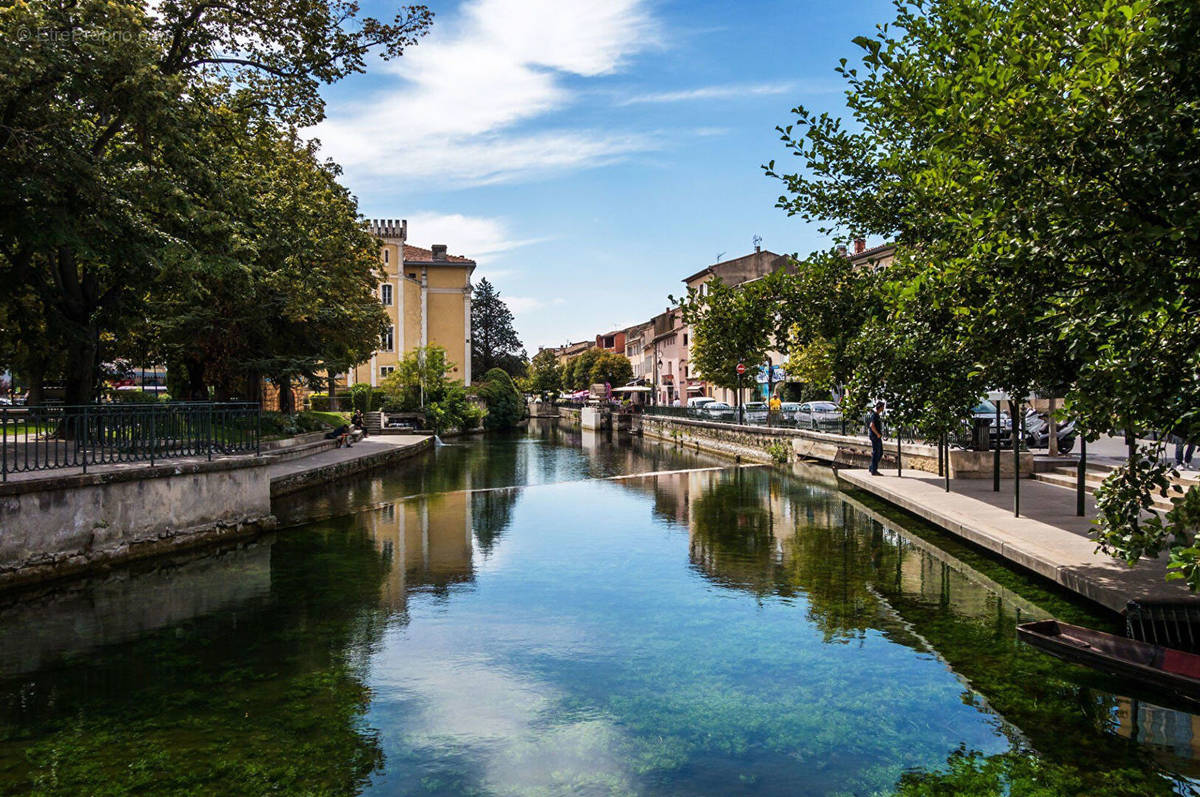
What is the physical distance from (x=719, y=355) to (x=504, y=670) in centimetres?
1269

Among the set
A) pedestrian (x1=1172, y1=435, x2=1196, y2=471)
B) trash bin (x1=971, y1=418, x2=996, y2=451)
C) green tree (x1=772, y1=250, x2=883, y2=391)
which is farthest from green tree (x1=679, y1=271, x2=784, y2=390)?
pedestrian (x1=1172, y1=435, x2=1196, y2=471)

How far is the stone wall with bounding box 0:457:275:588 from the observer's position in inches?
418

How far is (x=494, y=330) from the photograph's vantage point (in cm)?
9219

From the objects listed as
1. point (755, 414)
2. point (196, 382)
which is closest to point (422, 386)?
point (196, 382)

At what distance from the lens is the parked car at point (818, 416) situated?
30.3m

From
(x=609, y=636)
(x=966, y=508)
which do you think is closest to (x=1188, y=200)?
(x=609, y=636)

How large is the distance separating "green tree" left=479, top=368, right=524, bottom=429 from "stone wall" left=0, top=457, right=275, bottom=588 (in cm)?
Answer: 4505

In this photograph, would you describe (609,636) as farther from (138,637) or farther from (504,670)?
(138,637)

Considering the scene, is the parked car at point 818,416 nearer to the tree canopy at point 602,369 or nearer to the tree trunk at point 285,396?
the tree trunk at point 285,396

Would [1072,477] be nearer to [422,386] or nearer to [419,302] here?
[422,386]

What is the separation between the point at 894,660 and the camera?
A: 814cm

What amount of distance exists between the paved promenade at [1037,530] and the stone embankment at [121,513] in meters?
12.8

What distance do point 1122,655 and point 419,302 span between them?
5725cm

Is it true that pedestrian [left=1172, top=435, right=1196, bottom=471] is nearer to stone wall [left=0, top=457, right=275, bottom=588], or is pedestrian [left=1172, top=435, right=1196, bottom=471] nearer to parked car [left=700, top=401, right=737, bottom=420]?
stone wall [left=0, top=457, right=275, bottom=588]
